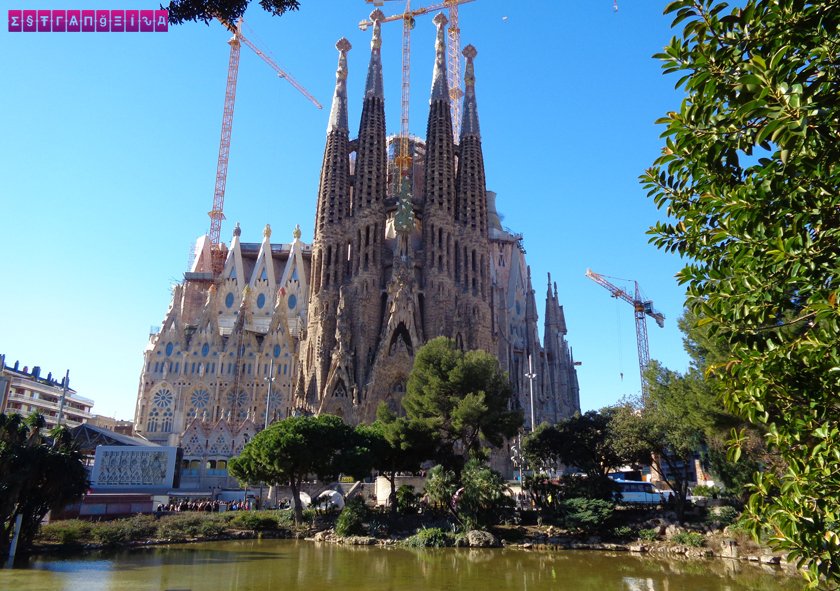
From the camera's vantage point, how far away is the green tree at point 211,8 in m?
7.11

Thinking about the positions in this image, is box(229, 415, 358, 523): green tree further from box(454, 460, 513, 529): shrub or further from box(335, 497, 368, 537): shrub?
box(454, 460, 513, 529): shrub

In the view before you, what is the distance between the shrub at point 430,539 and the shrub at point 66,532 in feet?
36.4

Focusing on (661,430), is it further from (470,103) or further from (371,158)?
(470,103)

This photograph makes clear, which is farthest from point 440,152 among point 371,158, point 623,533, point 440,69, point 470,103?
point 623,533

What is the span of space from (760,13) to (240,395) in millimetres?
54610

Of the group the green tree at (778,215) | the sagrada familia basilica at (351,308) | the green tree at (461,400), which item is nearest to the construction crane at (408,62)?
the sagrada familia basilica at (351,308)

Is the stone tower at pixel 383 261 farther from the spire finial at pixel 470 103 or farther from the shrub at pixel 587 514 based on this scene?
the shrub at pixel 587 514

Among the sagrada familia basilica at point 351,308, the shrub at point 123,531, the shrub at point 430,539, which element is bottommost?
the shrub at point 430,539

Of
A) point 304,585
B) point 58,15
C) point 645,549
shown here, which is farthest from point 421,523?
point 58,15

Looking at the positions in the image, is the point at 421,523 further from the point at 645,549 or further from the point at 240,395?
the point at 240,395

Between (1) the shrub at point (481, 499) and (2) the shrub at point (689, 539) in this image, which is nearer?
(2) the shrub at point (689, 539)

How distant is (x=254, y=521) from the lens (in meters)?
24.4

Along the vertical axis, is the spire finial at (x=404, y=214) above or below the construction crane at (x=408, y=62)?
below

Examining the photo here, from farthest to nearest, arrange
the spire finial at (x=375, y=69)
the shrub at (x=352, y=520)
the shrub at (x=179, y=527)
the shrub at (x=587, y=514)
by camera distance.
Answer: the spire finial at (x=375, y=69) → the shrub at (x=352, y=520) → the shrub at (x=587, y=514) → the shrub at (x=179, y=527)
